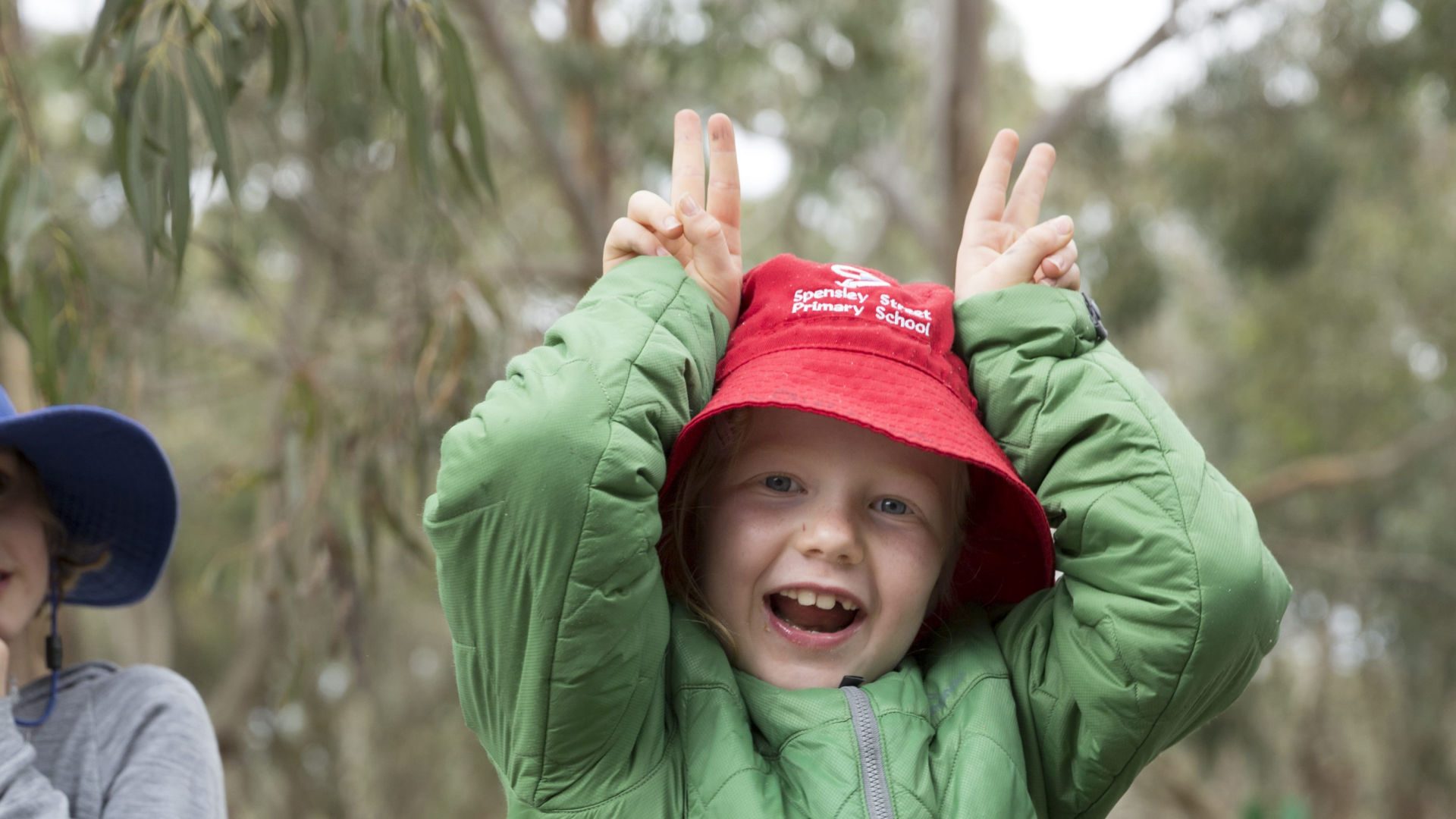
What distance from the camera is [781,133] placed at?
271 inches

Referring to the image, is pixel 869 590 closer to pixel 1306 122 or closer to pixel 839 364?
pixel 839 364

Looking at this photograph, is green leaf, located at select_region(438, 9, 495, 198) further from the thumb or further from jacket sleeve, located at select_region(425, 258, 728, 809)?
jacket sleeve, located at select_region(425, 258, 728, 809)

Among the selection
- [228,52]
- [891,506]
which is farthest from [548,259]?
[891,506]

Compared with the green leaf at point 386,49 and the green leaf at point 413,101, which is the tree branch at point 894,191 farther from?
the green leaf at point 386,49

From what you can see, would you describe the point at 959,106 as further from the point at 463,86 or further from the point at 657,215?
the point at 657,215

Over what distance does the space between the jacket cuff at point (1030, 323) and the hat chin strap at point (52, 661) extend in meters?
1.18

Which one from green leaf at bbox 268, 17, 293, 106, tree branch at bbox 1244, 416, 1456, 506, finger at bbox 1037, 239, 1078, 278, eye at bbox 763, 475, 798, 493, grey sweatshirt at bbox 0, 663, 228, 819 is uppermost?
green leaf at bbox 268, 17, 293, 106

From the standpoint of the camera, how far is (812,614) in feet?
5.16

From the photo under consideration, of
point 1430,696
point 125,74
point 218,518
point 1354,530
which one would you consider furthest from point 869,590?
point 1430,696

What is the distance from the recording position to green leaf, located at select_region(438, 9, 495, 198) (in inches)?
100

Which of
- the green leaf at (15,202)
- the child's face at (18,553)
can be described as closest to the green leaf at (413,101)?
the green leaf at (15,202)

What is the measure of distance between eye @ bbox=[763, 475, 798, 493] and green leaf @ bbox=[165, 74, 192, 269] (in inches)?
40.1

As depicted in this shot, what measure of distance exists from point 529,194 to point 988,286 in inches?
291

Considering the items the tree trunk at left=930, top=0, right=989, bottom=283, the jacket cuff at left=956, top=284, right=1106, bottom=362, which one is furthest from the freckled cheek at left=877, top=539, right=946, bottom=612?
the tree trunk at left=930, top=0, right=989, bottom=283
